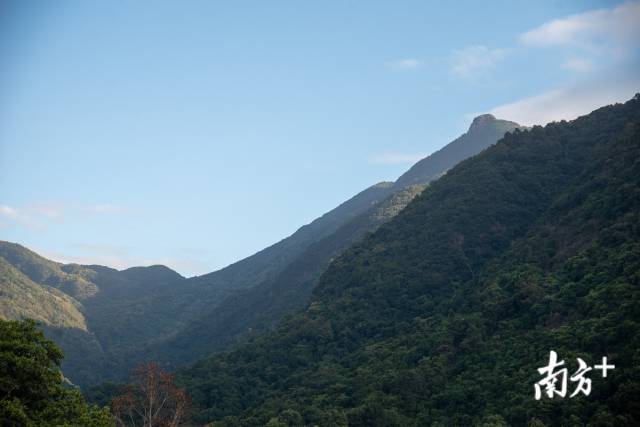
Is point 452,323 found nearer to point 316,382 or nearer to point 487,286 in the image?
point 487,286

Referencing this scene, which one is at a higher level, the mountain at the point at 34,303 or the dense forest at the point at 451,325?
the mountain at the point at 34,303

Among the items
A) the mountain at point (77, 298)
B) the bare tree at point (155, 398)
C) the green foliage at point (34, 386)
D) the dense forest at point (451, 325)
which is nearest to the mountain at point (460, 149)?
the dense forest at point (451, 325)

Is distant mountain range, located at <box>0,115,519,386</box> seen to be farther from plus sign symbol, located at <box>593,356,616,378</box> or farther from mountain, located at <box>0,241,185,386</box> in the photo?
plus sign symbol, located at <box>593,356,616,378</box>

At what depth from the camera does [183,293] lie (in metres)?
134

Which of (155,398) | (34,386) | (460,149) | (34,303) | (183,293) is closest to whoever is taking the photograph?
(34,386)

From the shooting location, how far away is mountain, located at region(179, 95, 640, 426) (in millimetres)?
32594

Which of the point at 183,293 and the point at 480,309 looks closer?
the point at 480,309

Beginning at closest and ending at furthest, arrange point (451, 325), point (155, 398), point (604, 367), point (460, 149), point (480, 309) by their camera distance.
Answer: point (604, 367)
point (155, 398)
point (451, 325)
point (480, 309)
point (460, 149)

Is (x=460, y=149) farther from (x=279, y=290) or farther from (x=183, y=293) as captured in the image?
(x=183, y=293)

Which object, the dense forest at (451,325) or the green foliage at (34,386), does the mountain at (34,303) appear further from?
the green foliage at (34,386)

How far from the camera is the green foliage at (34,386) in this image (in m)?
16.3

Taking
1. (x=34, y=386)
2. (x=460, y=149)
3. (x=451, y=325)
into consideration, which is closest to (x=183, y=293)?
(x=460, y=149)

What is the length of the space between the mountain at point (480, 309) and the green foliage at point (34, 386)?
1967 centimetres

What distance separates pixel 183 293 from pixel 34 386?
119 meters
